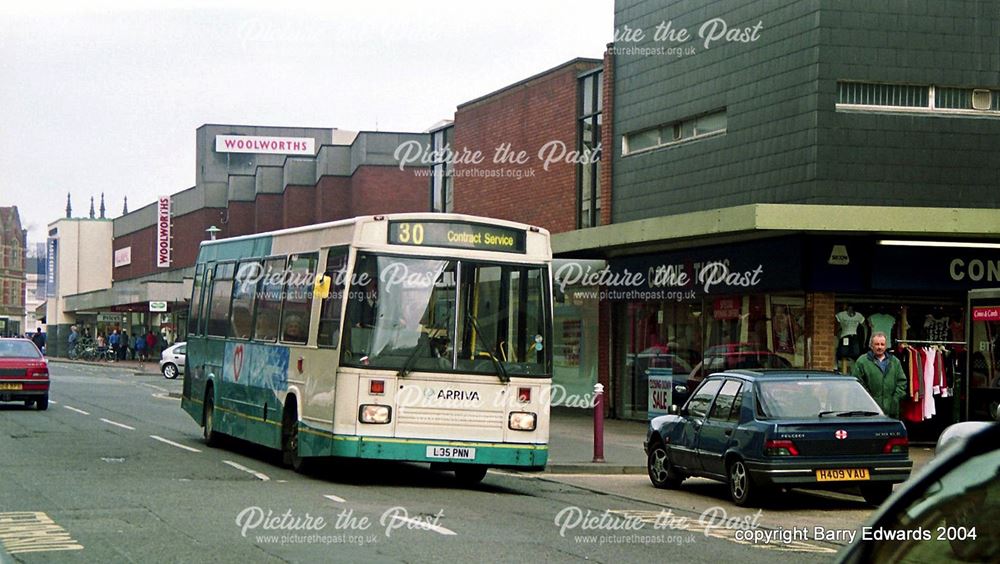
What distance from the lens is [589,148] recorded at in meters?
31.3

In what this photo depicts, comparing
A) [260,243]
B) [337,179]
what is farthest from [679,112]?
[337,179]

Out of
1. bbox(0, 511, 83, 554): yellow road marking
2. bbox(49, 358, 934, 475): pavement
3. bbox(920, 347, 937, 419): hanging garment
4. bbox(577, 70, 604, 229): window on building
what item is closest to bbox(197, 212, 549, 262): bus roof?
bbox(49, 358, 934, 475): pavement

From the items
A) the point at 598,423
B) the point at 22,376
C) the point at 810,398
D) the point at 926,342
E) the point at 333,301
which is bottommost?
the point at 598,423

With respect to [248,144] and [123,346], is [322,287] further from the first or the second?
[248,144]

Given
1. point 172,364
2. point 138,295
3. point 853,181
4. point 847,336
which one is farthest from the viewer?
point 138,295

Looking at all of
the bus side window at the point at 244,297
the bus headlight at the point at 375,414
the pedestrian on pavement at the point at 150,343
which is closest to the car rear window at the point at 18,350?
the bus side window at the point at 244,297

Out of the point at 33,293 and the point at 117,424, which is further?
the point at 33,293

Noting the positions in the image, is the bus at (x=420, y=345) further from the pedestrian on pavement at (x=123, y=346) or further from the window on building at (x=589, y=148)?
the pedestrian on pavement at (x=123, y=346)

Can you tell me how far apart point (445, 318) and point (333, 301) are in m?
1.31

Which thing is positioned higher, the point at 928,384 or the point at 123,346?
the point at 928,384

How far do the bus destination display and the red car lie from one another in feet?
48.8

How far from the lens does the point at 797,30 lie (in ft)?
77.5

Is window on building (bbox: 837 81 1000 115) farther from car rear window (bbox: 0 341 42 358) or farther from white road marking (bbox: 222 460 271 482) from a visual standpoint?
car rear window (bbox: 0 341 42 358)

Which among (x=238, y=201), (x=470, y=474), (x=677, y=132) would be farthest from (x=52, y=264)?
(x=470, y=474)
